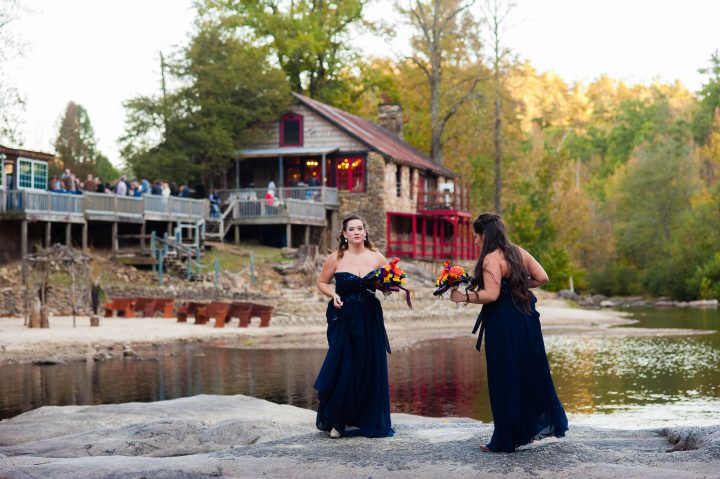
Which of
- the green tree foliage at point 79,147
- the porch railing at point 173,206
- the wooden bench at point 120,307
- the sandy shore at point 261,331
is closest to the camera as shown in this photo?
the sandy shore at point 261,331

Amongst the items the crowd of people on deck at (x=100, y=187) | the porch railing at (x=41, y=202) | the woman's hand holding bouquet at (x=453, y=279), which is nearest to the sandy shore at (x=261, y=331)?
the porch railing at (x=41, y=202)

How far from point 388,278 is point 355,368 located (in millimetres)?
873

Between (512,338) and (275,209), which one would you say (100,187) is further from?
(512,338)

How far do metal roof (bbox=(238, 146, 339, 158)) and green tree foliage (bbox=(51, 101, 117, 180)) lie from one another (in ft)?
50.3

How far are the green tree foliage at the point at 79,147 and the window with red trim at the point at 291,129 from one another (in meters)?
16.0

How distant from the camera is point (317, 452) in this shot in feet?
26.9

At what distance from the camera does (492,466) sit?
24.2ft

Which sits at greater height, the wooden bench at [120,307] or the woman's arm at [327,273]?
the woman's arm at [327,273]

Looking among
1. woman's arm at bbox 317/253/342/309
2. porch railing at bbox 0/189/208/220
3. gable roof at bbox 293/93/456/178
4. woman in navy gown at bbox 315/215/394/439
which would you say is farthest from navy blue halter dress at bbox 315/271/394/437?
gable roof at bbox 293/93/456/178

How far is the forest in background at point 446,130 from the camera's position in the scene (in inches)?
1735

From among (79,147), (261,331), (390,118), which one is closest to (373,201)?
(390,118)

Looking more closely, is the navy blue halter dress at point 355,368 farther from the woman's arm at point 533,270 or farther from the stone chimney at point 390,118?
the stone chimney at point 390,118

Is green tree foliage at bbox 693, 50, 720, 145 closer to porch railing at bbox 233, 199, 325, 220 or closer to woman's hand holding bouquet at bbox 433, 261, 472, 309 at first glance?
porch railing at bbox 233, 199, 325, 220

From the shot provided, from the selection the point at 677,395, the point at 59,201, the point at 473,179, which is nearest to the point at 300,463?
the point at 677,395
